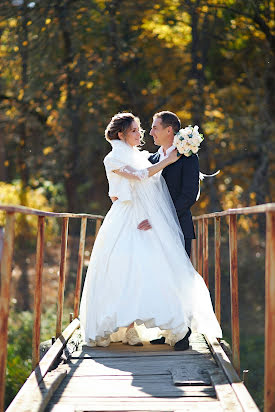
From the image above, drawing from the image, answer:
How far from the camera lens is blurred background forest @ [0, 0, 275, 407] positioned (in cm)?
1355

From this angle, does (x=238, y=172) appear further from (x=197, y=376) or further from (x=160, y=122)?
(x=197, y=376)

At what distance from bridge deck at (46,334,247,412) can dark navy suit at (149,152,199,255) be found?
35.2 inches

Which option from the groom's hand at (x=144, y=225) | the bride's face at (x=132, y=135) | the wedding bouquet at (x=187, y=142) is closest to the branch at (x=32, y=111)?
the bride's face at (x=132, y=135)

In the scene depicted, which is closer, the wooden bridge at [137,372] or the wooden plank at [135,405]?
the wooden bridge at [137,372]

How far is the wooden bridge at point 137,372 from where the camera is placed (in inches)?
131

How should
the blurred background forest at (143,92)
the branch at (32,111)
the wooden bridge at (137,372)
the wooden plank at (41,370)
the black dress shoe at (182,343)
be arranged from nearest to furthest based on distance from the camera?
the wooden bridge at (137,372) < the wooden plank at (41,370) < the black dress shoe at (182,343) < the blurred background forest at (143,92) < the branch at (32,111)

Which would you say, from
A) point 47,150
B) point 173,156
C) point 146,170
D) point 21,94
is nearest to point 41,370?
point 146,170

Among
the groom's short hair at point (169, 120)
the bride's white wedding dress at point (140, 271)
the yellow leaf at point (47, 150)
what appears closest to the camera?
the bride's white wedding dress at point (140, 271)

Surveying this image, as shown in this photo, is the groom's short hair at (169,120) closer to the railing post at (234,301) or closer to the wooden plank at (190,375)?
the railing post at (234,301)

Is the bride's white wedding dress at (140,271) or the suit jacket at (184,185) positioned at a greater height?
the suit jacket at (184,185)

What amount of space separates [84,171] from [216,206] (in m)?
3.07

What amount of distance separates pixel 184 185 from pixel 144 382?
1.56 m

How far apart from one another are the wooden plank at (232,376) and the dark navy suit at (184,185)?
29.8 inches

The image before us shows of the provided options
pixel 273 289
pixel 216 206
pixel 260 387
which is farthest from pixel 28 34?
pixel 273 289
